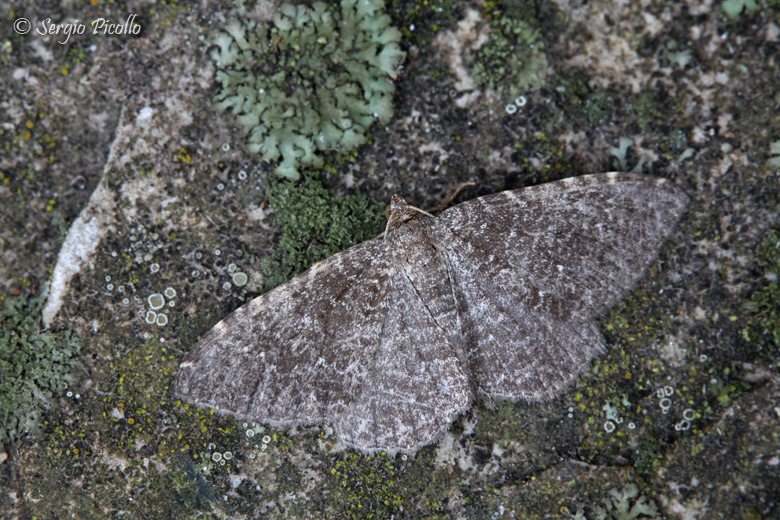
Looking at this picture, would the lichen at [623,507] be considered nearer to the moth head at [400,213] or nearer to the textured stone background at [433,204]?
the textured stone background at [433,204]

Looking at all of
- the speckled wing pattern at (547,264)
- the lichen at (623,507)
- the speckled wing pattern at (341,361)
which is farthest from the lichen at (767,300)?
the speckled wing pattern at (341,361)

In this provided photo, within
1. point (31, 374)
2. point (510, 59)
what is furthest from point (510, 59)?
point (31, 374)

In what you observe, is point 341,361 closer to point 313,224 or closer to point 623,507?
point 313,224

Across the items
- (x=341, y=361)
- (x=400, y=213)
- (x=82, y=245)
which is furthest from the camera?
(x=82, y=245)

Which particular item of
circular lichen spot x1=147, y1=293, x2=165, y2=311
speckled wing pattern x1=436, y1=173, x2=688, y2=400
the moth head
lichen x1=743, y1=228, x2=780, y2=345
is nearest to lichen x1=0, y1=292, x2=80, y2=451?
circular lichen spot x1=147, y1=293, x2=165, y2=311

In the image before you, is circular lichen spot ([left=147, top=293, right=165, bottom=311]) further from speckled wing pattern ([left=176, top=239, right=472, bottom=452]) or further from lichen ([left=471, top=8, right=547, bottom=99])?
Answer: lichen ([left=471, top=8, right=547, bottom=99])

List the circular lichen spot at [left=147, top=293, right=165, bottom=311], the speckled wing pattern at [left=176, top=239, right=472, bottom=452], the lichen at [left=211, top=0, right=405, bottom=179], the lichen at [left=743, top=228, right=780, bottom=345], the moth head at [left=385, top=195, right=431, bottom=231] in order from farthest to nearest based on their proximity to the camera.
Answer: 1. the circular lichen spot at [left=147, top=293, right=165, bottom=311]
2. the lichen at [left=211, top=0, right=405, bottom=179]
3. the lichen at [left=743, top=228, right=780, bottom=345]
4. the moth head at [left=385, top=195, right=431, bottom=231]
5. the speckled wing pattern at [left=176, top=239, right=472, bottom=452]

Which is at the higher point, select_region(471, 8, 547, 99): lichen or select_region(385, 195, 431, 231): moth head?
select_region(471, 8, 547, 99): lichen

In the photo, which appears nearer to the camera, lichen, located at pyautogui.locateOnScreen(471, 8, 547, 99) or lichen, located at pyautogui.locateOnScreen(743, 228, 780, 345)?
lichen, located at pyautogui.locateOnScreen(743, 228, 780, 345)
